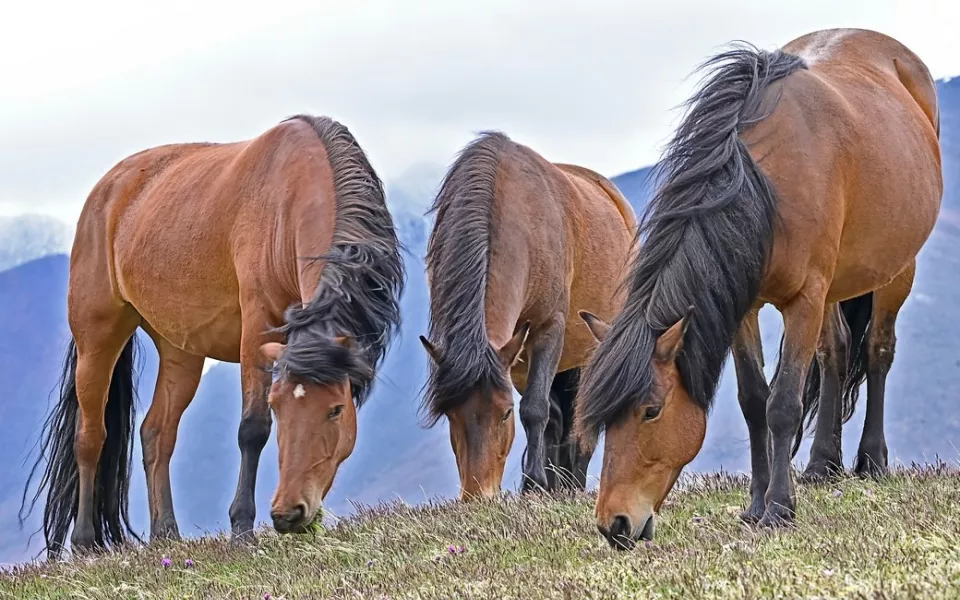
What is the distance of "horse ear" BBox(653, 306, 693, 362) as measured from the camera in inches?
237

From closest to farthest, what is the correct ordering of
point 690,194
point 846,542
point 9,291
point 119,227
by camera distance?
point 846,542
point 690,194
point 119,227
point 9,291

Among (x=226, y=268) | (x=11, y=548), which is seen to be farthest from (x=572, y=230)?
(x=11, y=548)

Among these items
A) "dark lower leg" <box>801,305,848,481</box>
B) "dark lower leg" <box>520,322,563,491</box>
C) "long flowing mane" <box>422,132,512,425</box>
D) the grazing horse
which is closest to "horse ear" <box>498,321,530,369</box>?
"long flowing mane" <box>422,132,512,425</box>

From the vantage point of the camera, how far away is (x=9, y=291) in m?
186

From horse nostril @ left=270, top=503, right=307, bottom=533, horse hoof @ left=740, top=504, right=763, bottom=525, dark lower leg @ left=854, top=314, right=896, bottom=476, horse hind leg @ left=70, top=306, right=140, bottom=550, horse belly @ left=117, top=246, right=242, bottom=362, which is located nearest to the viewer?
horse hoof @ left=740, top=504, right=763, bottom=525

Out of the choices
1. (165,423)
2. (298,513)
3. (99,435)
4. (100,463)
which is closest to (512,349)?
(298,513)

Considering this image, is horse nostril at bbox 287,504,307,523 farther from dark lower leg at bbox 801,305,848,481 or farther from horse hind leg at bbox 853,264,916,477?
horse hind leg at bbox 853,264,916,477

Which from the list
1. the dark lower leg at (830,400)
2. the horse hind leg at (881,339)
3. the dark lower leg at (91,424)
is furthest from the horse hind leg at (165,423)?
the horse hind leg at (881,339)

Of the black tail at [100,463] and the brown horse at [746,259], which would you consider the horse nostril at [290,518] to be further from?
the black tail at [100,463]

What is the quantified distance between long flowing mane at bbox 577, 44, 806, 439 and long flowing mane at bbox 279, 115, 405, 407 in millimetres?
1959

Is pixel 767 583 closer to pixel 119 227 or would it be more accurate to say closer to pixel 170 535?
pixel 170 535

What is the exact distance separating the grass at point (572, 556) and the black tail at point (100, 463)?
2089mm

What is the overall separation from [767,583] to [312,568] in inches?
118

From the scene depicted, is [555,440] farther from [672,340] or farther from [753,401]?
[672,340]
